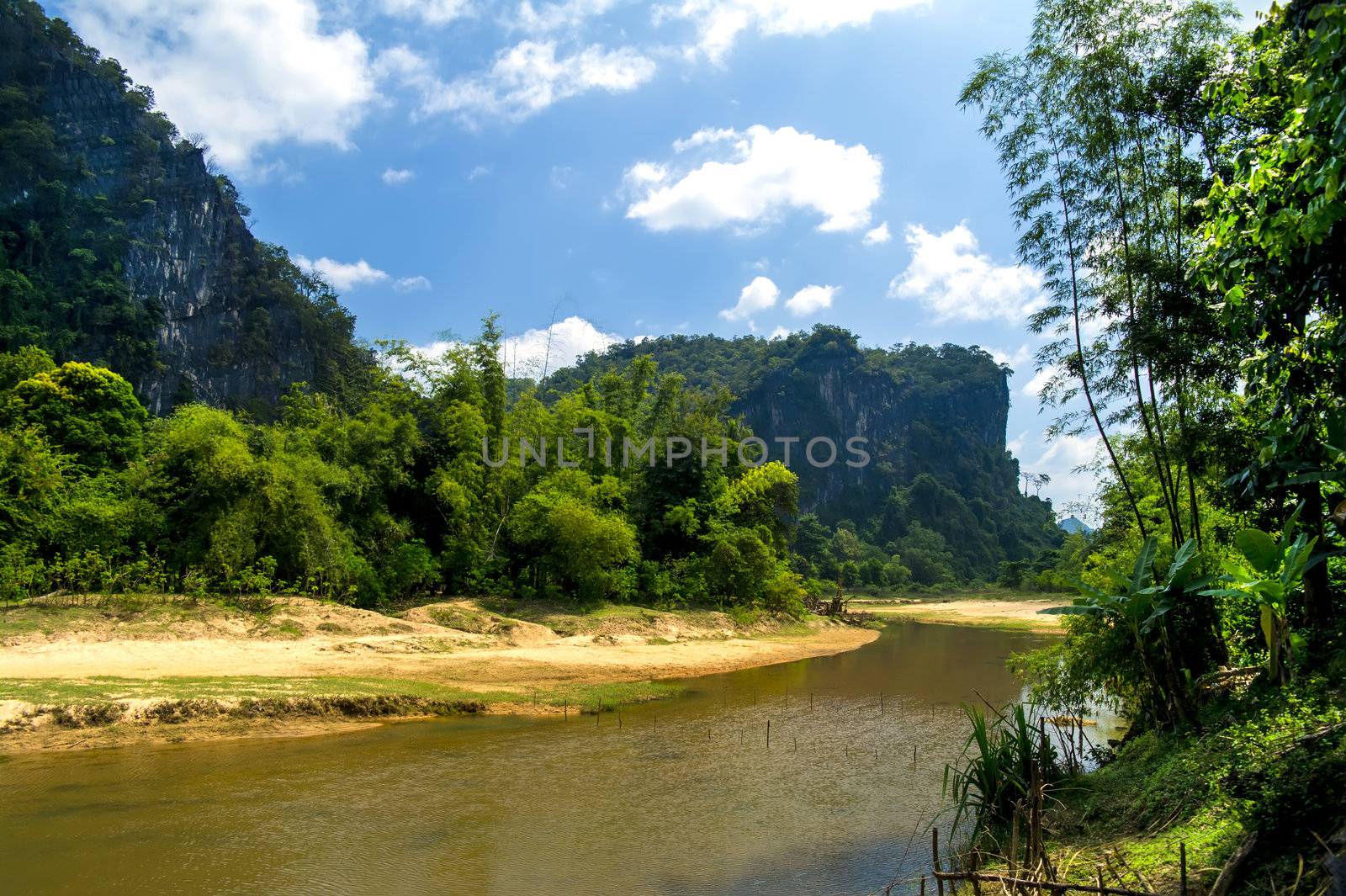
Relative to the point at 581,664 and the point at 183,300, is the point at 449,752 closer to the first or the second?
the point at 581,664

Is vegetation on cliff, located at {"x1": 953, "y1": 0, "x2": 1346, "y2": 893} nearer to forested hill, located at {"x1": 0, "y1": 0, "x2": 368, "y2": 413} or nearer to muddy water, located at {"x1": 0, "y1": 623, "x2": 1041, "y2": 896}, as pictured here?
muddy water, located at {"x1": 0, "y1": 623, "x2": 1041, "y2": 896}

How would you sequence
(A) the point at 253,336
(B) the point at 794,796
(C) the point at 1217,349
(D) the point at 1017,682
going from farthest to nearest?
(A) the point at 253,336 < (D) the point at 1017,682 < (B) the point at 794,796 < (C) the point at 1217,349

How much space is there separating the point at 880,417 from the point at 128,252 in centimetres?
10647

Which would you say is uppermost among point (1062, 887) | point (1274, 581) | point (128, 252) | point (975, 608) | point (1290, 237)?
point (128, 252)

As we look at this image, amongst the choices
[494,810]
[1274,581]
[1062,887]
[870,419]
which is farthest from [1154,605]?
[870,419]

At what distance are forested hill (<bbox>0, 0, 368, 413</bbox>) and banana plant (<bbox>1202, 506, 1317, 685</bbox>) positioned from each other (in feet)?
176

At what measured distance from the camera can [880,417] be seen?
426 ft

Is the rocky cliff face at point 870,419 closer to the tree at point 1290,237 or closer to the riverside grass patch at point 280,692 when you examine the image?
the riverside grass patch at point 280,692

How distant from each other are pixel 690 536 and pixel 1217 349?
80.7ft

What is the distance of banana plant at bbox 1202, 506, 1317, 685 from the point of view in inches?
260

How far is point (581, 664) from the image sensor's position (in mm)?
20188

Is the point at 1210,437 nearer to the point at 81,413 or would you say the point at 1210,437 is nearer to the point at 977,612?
the point at 81,413

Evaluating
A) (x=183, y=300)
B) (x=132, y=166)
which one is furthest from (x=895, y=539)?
(x=132, y=166)

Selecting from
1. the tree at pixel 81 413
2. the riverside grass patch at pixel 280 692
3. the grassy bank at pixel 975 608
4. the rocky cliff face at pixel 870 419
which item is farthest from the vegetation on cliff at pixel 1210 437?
A: the rocky cliff face at pixel 870 419
